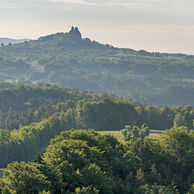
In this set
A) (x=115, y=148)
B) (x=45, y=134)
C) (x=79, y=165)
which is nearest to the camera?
(x=79, y=165)

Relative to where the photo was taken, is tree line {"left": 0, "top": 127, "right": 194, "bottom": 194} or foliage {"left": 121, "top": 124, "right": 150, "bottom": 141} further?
foliage {"left": 121, "top": 124, "right": 150, "bottom": 141}

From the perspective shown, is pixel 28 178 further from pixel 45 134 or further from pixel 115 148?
pixel 45 134

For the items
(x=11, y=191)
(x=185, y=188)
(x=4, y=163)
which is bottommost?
(x=4, y=163)

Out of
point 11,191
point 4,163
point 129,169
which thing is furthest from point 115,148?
point 4,163

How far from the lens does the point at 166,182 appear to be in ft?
260

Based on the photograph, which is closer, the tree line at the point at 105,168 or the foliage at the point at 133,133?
the tree line at the point at 105,168

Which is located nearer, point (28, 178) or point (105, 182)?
point (28, 178)

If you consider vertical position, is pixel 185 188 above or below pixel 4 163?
above

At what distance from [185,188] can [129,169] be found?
40.9 feet

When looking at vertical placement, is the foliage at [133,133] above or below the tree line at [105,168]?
below

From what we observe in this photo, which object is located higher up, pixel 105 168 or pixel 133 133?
pixel 105 168

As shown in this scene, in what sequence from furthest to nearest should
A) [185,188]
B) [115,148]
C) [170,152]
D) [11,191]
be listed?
[170,152]
[115,148]
[185,188]
[11,191]

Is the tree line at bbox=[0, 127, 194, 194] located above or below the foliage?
above

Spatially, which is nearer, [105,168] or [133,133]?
[105,168]
